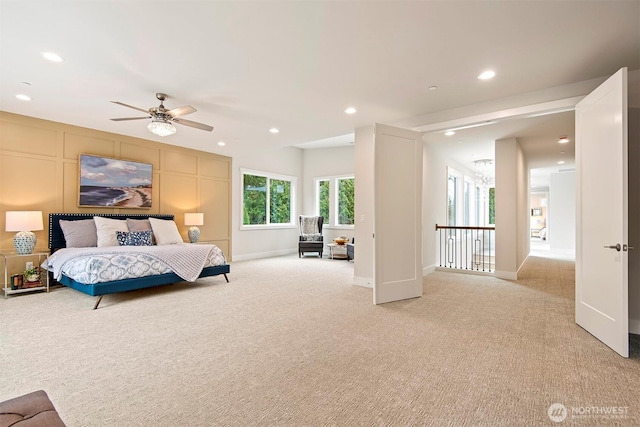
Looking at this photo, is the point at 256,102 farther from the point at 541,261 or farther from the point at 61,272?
the point at 541,261

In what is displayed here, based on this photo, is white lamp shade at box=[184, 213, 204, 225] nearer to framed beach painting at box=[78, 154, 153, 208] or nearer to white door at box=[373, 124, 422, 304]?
framed beach painting at box=[78, 154, 153, 208]

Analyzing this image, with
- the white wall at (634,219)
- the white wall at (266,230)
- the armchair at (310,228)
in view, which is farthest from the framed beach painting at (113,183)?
the white wall at (634,219)

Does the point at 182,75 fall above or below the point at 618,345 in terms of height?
above

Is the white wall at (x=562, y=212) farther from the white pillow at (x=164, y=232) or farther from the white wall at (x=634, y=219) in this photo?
the white pillow at (x=164, y=232)

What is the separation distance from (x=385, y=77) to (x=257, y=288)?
3543 mm

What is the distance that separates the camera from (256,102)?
422 centimetres

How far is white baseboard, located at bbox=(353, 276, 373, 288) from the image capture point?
5.12 meters

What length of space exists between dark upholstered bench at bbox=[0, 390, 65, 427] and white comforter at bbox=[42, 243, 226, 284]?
3132 millimetres

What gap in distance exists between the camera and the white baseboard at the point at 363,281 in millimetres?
5117

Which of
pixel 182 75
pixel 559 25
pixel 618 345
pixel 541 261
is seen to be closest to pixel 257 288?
pixel 182 75

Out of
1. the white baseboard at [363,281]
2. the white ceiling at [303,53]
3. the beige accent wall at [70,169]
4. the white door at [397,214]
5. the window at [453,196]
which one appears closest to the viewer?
the white ceiling at [303,53]

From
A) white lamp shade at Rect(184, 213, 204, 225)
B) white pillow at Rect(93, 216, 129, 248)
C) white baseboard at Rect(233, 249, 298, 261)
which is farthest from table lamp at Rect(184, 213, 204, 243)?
white baseboard at Rect(233, 249, 298, 261)

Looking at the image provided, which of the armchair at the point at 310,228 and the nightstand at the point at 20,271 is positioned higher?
the armchair at the point at 310,228

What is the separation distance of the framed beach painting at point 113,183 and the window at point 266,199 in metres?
2.63
